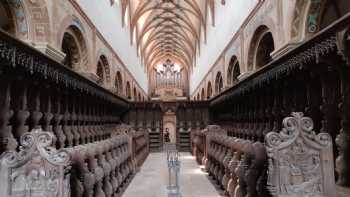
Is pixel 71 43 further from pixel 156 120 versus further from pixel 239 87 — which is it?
pixel 156 120

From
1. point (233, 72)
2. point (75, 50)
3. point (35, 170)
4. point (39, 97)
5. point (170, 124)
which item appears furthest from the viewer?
point (170, 124)

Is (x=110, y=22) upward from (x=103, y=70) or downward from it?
upward

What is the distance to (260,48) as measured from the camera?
9812mm

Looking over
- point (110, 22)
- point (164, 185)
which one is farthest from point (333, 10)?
point (110, 22)

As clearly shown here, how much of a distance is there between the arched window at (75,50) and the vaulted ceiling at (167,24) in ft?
24.3

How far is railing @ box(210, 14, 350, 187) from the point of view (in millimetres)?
3717

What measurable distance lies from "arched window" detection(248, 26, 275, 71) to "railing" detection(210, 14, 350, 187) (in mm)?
2221

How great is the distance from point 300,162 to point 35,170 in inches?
90.2

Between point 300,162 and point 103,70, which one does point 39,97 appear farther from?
point 103,70

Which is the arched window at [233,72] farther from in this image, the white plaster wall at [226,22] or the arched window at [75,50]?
the arched window at [75,50]

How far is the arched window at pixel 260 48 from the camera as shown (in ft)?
31.1

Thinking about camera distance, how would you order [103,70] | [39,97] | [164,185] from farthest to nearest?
1. [103,70]
2. [164,185]
3. [39,97]

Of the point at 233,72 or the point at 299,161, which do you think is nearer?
the point at 299,161

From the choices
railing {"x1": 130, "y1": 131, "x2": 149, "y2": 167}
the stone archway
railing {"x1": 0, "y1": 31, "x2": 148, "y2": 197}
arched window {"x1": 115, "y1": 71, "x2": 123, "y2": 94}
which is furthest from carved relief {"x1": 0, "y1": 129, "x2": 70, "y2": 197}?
the stone archway
